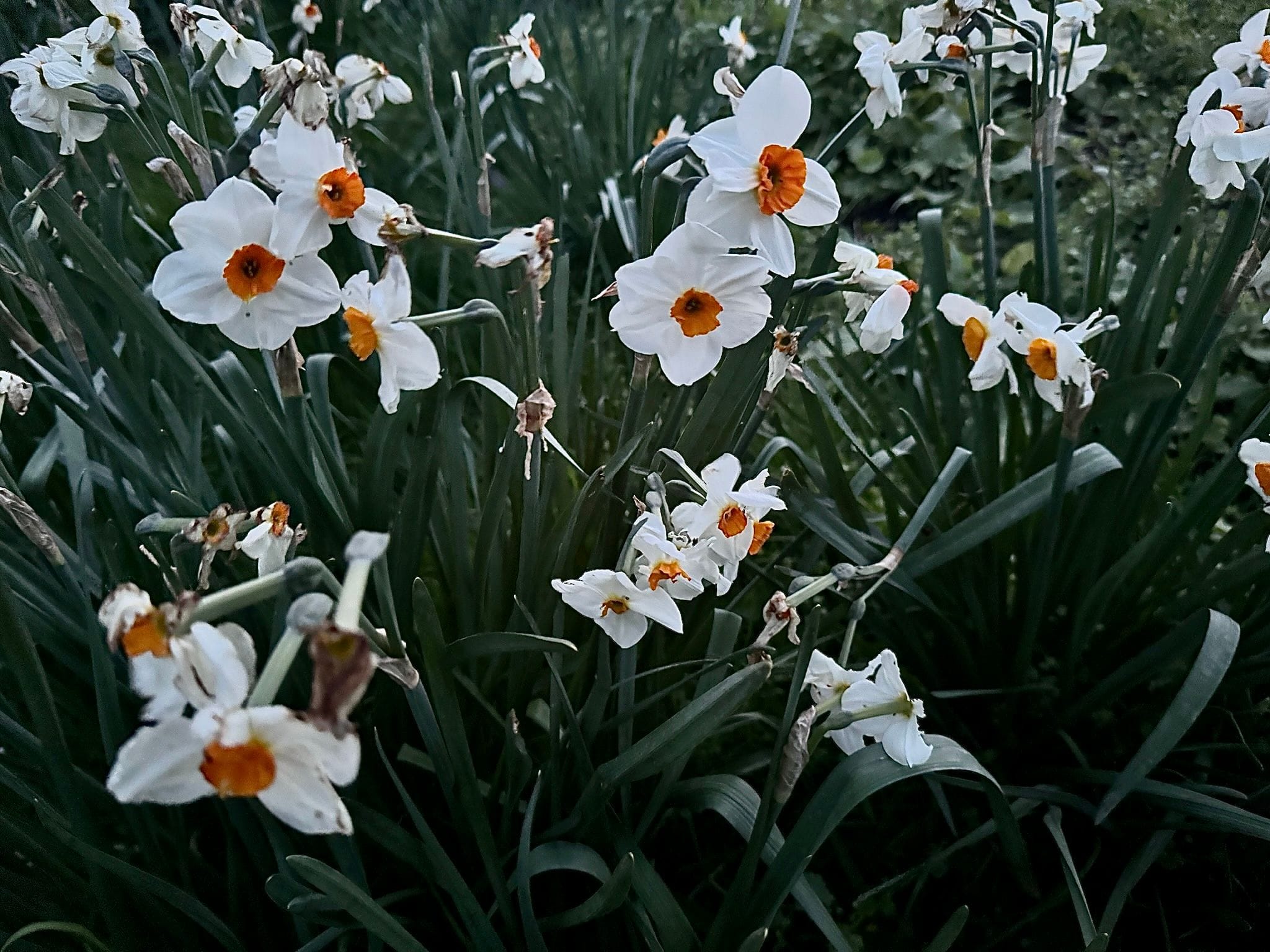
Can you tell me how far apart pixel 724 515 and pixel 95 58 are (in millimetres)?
897

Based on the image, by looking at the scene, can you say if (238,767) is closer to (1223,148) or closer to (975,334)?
(975,334)

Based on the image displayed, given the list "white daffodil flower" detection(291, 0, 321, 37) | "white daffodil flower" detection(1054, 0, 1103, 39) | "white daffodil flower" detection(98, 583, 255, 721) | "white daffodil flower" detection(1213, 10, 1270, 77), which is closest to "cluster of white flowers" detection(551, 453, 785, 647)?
"white daffodil flower" detection(98, 583, 255, 721)

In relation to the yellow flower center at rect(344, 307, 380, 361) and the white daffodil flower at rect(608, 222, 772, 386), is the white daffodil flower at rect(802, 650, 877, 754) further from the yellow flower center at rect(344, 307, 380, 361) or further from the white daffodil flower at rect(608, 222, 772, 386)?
the yellow flower center at rect(344, 307, 380, 361)

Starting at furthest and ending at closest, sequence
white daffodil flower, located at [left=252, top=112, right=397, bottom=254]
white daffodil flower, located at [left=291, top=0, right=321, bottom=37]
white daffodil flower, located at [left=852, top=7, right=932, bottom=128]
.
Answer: white daffodil flower, located at [left=291, top=0, right=321, bottom=37] < white daffodil flower, located at [left=852, top=7, right=932, bottom=128] < white daffodil flower, located at [left=252, top=112, right=397, bottom=254]

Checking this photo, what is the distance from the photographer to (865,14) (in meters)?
3.82

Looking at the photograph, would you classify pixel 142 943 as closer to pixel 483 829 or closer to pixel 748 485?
pixel 483 829

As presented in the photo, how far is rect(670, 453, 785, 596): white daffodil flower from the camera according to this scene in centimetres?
93

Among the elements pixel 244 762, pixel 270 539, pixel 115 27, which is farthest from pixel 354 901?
pixel 115 27

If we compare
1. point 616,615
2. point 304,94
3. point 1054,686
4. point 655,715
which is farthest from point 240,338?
point 1054,686

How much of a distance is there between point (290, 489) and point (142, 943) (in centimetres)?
55

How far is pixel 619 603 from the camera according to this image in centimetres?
96

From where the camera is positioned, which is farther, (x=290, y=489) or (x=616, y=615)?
(x=290, y=489)

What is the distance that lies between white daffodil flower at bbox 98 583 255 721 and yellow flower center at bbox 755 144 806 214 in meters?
0.56

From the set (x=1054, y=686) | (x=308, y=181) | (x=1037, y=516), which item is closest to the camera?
(x=308, y=181)
